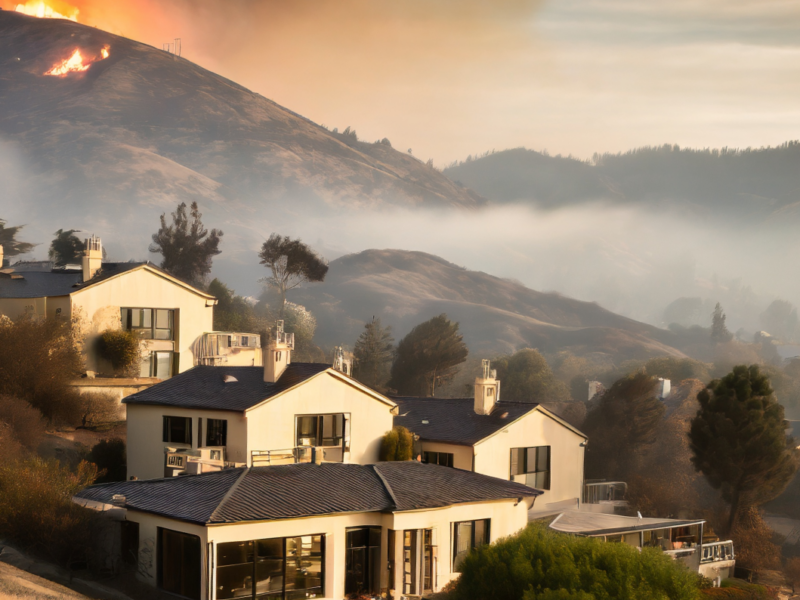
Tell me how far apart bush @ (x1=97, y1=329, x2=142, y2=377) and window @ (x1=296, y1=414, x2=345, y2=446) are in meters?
18.1

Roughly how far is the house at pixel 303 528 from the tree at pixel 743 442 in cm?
1927

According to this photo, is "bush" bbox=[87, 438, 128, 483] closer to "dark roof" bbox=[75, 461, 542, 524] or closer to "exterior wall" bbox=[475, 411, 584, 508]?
"dark roof" bbox=[75, 461, 542, 524]

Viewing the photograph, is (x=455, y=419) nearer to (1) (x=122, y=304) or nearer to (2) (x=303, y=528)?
(2) (x=303, y=528)

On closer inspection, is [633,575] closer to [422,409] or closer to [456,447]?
[456,447]

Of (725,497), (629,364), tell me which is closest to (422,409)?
(725,497)

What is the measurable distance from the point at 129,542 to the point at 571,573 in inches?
575

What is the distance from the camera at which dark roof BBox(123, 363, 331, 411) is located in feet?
120

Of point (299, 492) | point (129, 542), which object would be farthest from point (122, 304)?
point (299, 492)

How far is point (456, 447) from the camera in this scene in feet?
132

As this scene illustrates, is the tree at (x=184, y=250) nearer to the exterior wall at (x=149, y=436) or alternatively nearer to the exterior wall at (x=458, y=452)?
the exterior wall at (x=149, y=436)

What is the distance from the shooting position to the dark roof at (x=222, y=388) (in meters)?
36.5

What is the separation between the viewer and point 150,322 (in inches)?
2110

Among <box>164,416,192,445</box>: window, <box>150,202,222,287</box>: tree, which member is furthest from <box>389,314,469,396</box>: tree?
<box>164,416,192,445</box>: window

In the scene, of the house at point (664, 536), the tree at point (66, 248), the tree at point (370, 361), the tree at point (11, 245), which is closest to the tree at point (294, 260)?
the tree at point (370, 361)
